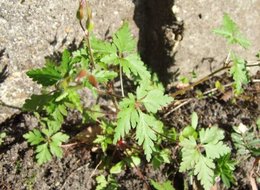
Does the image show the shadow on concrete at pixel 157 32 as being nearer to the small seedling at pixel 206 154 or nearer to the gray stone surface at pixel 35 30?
the gray stone surface at pixel 35 30

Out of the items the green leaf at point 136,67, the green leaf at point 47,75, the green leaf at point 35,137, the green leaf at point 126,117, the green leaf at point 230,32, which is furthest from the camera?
the green leaf at point 35,137

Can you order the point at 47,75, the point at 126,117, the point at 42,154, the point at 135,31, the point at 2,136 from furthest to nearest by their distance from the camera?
the point at 135,31 → the point at 2,136 → the point at 42,154 → the point at 126,117 → the point at 47,75

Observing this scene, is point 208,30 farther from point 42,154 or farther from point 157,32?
point 42,154

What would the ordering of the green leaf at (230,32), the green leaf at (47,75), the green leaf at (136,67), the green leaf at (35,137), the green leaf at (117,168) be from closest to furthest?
the green leaf at (47,75), the green leaf at (136,67), the green leaf at (230,32), the green leaf at (35,137), the green leaf at (117,168)

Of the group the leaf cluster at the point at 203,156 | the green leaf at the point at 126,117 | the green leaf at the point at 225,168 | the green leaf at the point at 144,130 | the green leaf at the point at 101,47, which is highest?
the green leaf at the point at 101,47

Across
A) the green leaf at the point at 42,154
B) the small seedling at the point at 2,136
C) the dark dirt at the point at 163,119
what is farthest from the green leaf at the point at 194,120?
the small seedling at the point at 2,136

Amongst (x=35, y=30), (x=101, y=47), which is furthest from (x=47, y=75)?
(x=35, y=30)

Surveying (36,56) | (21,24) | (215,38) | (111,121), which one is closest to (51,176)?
(111,121)
